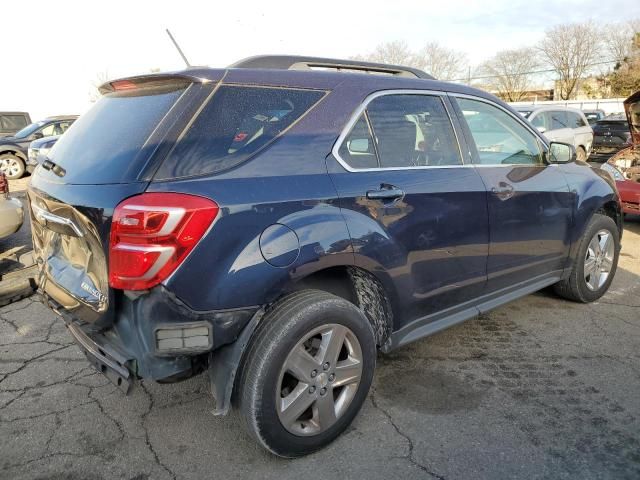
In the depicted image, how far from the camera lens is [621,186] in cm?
659

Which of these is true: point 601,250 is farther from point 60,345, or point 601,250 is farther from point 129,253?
point 60,345

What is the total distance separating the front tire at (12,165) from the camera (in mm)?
13281

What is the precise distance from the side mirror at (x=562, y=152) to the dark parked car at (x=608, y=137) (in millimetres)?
10145

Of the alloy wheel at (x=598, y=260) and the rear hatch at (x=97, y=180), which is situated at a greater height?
the rear hatch at (x=97, y=180)

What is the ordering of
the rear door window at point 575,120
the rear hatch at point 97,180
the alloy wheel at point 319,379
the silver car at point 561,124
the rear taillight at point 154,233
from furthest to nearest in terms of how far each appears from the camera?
the rear door window at point 575,120 < the silver car at point 561,124 < the alloy wheel at point 319,379 < the rear hatch at point 97,180 < the rear taillight at point 154,233

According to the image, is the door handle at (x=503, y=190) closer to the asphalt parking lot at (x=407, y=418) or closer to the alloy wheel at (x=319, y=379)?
the asphalt parking lot at (x=407, y=418)

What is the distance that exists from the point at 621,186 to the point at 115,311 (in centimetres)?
683

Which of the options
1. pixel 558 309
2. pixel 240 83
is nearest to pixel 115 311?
pixel 240 83

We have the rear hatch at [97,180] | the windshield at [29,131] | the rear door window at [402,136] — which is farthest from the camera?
the windshield at [29,131]

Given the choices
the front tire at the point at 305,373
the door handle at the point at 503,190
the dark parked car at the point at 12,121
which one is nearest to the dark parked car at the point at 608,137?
the door handle at the point at 503,190

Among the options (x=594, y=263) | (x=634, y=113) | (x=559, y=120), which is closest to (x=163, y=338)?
(x=594, y=263)

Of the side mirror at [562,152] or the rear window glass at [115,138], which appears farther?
the side mirror at [562,152]

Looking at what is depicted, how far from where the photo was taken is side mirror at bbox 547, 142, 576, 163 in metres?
3.73

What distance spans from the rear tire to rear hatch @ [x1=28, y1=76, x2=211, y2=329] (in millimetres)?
3386
